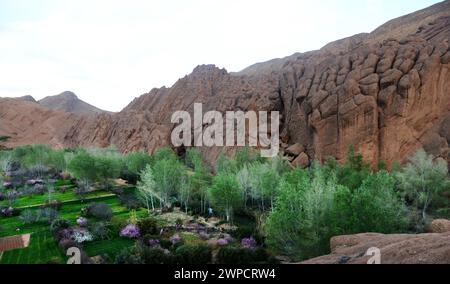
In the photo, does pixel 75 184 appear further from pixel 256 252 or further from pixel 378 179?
pixel 378 179

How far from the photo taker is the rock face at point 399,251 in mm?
8742

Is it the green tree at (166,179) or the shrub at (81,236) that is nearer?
the shrub at (81,236)

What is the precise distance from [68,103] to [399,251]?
196673 mm

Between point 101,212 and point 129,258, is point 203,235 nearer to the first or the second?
point 129,258

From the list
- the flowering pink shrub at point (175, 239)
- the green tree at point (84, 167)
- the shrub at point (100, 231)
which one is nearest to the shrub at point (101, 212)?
the shrub at point (100, 231)

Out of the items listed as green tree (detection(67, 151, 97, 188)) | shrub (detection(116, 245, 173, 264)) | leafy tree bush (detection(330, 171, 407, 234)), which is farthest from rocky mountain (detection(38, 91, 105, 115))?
leafy tree bush (detection(330, 171, 407, 234))

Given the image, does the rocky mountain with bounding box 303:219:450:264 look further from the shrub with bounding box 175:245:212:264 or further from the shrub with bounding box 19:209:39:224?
the shrub with bounding box 19:209:39:224

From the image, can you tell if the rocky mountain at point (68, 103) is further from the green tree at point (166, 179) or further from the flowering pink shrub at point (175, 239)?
the flowering pink shrub at point (175, 239)

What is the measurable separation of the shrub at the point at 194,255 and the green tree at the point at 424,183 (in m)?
22.2

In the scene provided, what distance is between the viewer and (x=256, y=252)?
22.5m

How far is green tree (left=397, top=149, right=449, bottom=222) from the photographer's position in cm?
3272

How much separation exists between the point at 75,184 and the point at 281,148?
1427 inches

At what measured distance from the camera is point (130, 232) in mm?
28531
